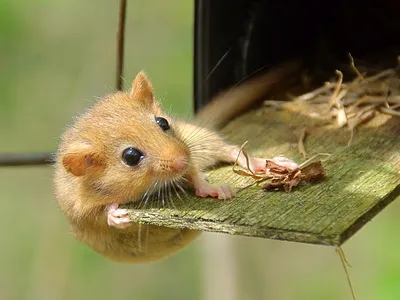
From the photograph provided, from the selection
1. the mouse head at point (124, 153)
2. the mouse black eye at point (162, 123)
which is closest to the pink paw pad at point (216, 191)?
the mouse head at point (124, 153)

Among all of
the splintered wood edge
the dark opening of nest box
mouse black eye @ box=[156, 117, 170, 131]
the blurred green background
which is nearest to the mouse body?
mouse black eye @ box=[156, 117, 170, 131]

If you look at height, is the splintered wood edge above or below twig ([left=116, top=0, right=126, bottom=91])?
below

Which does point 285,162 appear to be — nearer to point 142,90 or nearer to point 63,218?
point 142,90

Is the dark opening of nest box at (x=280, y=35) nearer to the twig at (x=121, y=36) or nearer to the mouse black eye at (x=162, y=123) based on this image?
the twig at (x=121, y=36)

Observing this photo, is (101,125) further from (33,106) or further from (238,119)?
(33,106)

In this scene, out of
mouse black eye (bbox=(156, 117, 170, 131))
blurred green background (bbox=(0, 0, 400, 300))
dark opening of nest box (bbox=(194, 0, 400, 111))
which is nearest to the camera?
mouse black eye (bbox=(156, 117, 170, 131))

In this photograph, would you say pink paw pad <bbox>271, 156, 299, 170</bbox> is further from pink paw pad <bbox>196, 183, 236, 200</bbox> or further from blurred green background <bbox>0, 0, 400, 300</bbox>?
blurred green background <bbox>0, 0, 400, 300</bbox>

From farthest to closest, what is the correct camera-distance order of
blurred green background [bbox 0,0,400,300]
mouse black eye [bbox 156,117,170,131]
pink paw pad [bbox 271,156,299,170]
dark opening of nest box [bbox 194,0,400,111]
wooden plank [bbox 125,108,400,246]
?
blurred green background [bbox 0,0,400,300] → dark opening of nest box [bbox 194,0,400,111] → mouse black eye [bbox 156,117,170,131] → pink paw pad [bbox 271,156,299,170] → wooden plank [bbox 125,108,400,246]
